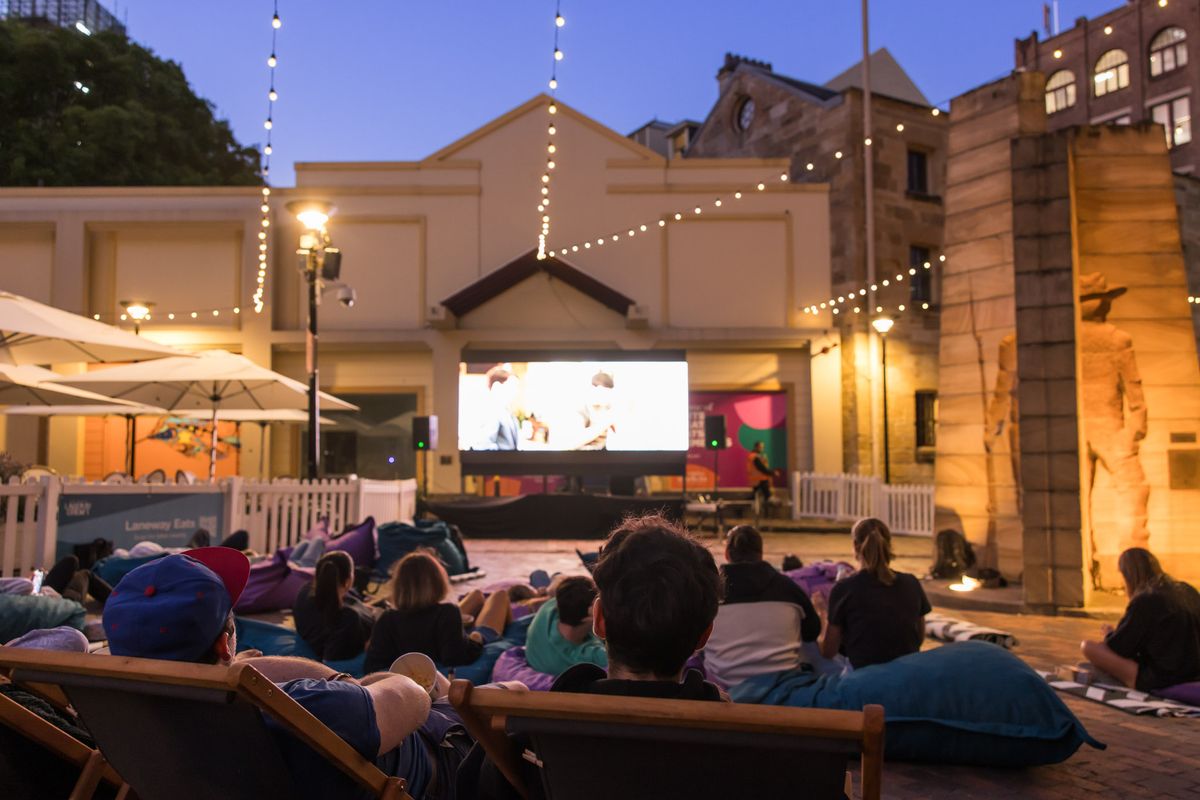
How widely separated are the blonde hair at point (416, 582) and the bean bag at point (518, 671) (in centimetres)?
64

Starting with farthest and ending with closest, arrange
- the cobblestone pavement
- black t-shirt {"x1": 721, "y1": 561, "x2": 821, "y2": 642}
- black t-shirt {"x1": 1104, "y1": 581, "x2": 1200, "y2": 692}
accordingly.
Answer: black t-shirt {"x1": 1104, "y1": 581, "x2": 1200, "y2": 692} → black t-shirt {"x1": 721, "y1": 561, "x2": 821, "y2": 642} → the cobblestone pavement

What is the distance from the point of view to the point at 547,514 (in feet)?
52.0

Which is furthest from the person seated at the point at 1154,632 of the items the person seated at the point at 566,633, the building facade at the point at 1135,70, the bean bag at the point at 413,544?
the building facade at the point at 1135,70

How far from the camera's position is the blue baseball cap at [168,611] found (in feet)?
6.91

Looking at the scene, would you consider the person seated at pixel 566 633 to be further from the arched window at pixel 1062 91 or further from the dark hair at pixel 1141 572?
the arched window at pixel 1062 91

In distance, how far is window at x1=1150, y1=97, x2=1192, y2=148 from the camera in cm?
3341

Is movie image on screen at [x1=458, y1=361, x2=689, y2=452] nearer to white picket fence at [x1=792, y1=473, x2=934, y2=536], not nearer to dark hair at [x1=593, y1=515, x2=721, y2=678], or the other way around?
white picket fence at [x1=792, y1=473, x2=934, y2=536]

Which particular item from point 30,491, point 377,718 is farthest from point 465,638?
point 30,491

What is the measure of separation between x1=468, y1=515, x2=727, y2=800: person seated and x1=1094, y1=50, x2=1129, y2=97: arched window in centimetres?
4242

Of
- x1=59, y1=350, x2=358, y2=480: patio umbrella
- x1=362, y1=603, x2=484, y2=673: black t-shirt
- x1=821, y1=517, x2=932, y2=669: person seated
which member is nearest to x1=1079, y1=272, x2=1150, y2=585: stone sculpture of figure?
x1=821, y1=517, x2=932, y2=669: person seated

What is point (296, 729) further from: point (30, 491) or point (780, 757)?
point (30, 491)

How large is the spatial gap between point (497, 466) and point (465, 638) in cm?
1354

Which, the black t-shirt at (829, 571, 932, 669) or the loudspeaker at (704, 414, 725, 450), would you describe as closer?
the black t-shirt at (829, 571, 932, 669)

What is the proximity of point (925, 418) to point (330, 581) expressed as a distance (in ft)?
61.3
